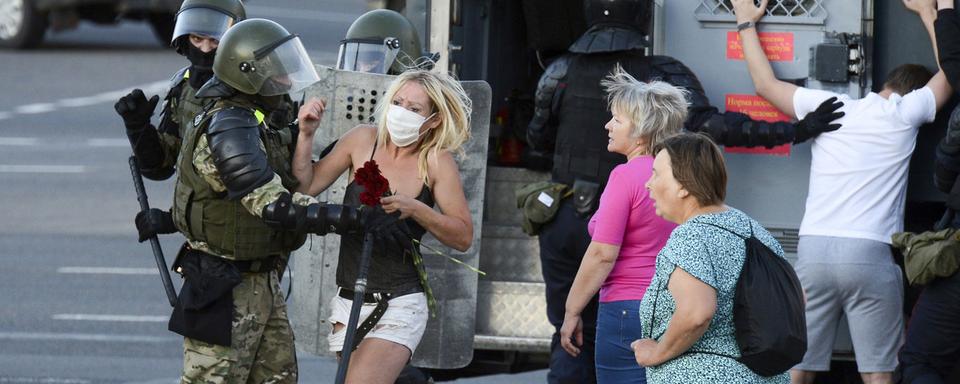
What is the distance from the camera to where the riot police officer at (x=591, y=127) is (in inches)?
255

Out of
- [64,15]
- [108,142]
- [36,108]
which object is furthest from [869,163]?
[64,15]

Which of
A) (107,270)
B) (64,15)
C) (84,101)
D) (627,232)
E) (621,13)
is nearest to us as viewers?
(627,232)

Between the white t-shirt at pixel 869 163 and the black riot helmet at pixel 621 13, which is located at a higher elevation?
the black riot helmet at pixel 621 13

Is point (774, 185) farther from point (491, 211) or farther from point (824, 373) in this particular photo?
point (491, 211)

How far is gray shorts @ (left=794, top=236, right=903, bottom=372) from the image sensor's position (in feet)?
20.7

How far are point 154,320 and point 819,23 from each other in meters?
4.98

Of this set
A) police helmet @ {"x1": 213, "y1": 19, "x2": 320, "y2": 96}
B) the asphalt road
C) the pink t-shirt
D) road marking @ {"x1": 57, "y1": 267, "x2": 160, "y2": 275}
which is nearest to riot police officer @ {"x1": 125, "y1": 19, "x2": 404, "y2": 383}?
police helmet @ {"x1": 213, "y1": 19, "x2": 320, "y2": 96}

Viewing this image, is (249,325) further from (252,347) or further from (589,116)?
(589,116)

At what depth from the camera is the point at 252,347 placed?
5.55 meters

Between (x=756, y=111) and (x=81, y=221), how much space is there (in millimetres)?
7846

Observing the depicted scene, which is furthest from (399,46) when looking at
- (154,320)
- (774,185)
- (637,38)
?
(154,320)

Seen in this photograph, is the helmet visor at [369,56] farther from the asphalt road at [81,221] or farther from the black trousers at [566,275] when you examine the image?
the asphalt road at [81,221]

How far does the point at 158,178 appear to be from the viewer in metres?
6.55

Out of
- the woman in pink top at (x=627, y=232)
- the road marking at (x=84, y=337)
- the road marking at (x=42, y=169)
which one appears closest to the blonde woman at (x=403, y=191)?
the woman in pink top at (x=627, y=232)
